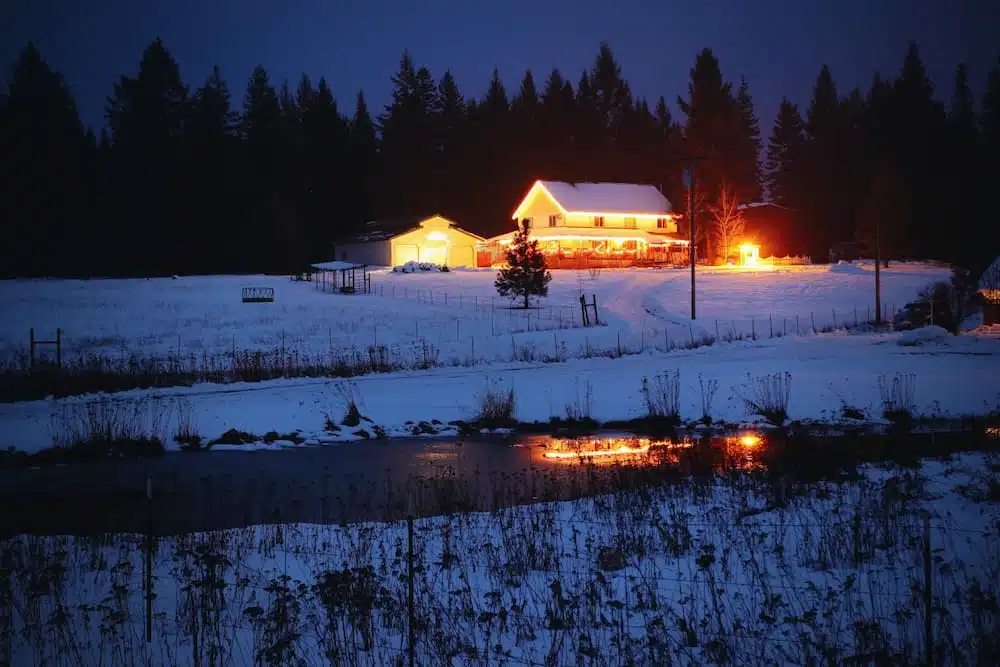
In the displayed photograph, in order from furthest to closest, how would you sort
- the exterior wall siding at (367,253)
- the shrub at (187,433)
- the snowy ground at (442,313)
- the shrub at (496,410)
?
the exterior wall siding at (367,253)
the snowy ground at (442,313)
the shrub at (496,410)
the shrub at (187,433)

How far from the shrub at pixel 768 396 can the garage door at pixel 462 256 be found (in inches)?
2447

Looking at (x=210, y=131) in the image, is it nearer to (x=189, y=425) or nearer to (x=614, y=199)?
(x=614, y=199)

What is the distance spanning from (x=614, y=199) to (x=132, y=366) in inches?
2642

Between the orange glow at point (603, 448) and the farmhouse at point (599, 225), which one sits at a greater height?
the farmhouse at point (599, 225)

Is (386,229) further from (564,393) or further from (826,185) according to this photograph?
(564,393)

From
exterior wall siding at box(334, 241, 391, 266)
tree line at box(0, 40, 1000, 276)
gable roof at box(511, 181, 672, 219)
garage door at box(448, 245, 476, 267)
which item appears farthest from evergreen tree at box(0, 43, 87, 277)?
gable roof at box(511, 181, 672, 219)

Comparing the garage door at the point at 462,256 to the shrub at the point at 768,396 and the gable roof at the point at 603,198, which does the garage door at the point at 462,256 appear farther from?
the shrub at the point at 768,396

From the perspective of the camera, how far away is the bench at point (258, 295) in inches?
2174

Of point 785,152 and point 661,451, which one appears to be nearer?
point 661,451

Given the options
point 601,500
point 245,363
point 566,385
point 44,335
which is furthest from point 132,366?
point 601,500

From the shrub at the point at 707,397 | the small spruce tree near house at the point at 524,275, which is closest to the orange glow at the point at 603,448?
the shrub at the point at 707,397

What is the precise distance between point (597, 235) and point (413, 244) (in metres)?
18.2

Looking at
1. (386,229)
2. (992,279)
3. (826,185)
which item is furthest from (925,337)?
(826,185)

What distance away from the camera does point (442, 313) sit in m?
48.9
